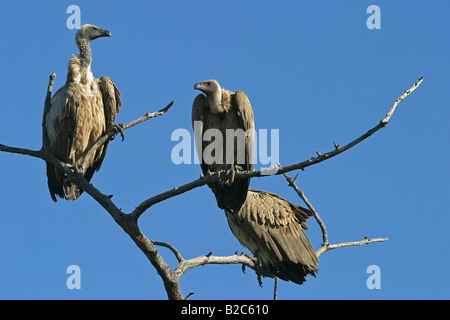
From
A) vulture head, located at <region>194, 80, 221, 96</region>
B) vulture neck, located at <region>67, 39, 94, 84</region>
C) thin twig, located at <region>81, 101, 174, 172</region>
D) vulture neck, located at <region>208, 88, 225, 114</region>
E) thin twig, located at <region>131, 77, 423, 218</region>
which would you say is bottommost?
thin twig, located at <region>131, 77, 423, 218</region>

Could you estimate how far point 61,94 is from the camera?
424 inches

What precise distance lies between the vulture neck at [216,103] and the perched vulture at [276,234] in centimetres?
200

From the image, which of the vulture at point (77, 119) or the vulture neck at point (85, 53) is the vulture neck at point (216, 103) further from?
the vulture neck at point (85, 53)

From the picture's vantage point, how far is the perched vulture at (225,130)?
10.2 m

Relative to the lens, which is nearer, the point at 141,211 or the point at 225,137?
the point at 141,211

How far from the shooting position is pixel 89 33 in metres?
11.6

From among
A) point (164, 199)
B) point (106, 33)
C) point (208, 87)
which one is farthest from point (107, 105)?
point (164, 199)

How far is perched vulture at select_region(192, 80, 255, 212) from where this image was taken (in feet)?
33.6

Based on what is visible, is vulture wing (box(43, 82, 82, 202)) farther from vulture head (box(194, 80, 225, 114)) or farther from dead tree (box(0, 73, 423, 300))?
vulture head (box(194, 80, 225, 114))

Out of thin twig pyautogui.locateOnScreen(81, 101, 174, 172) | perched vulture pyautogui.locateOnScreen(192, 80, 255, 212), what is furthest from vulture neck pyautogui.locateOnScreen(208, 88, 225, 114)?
thin twig pyautogui.locateOnScreen(81, 101, 174, 172)
